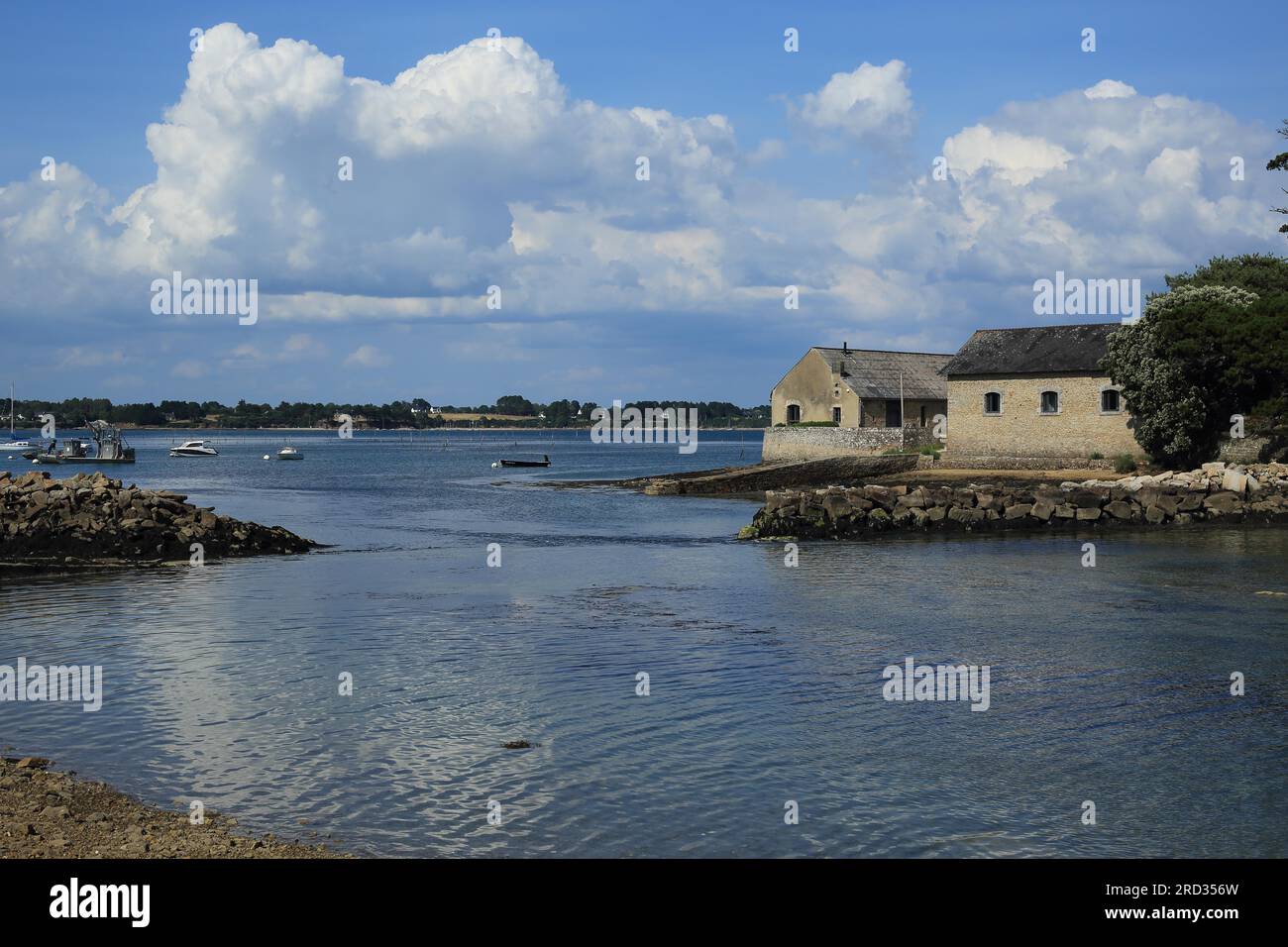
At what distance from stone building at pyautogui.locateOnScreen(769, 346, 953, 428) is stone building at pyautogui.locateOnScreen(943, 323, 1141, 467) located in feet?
33.0

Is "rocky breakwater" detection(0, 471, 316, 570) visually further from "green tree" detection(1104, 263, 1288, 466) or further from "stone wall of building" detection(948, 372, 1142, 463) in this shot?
"stone wall of building" detection(948, 372, 1142, 463)

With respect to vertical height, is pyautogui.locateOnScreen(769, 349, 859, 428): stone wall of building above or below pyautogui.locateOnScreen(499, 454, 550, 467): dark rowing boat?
above

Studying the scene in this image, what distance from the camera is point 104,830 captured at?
9109 mm

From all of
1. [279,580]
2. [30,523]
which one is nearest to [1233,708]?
[279,580]

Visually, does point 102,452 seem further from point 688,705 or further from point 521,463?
point 688,705

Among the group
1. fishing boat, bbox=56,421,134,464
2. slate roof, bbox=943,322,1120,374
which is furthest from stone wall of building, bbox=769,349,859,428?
fishing boat, bbox=56,421,134,464

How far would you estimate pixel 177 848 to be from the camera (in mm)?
8617

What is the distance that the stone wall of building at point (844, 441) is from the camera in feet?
227

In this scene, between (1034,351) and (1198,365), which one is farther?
(1034,351)

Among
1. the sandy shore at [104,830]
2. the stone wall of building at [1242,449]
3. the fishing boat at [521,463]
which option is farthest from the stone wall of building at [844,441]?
the sandy shore at [104,830]

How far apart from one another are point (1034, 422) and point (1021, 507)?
773 inches

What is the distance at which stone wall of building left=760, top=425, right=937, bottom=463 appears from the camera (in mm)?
69312

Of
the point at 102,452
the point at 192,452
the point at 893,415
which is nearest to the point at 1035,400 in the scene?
the point at 893,415
